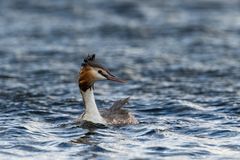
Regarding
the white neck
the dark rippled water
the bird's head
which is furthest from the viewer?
the white neck

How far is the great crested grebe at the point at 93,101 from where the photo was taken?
15.2m

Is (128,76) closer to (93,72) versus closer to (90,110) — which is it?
(90,110)

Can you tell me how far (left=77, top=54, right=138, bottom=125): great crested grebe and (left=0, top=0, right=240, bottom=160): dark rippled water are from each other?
0.28 meters

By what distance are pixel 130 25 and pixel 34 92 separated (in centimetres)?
895

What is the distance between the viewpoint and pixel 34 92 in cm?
1884

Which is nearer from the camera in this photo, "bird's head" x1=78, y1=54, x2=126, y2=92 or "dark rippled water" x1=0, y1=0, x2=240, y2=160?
"dark rippled water" x1=0, y1=0, x2=240, y2=160

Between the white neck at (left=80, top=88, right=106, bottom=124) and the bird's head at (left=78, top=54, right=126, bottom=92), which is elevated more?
the bird's head at (left=78, top=54, right=126, bottom=92)

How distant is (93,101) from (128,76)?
5430 mm

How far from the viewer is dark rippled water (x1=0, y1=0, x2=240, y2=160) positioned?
1409cm

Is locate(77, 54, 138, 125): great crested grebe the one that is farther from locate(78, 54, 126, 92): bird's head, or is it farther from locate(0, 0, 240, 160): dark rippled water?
locate(0, 0, 240, 160): dark rippled water

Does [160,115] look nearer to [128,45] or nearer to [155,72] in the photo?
[155,72]

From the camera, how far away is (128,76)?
20.9m

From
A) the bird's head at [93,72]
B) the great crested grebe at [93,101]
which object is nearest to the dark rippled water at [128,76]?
the great crested grebe at [93,101]

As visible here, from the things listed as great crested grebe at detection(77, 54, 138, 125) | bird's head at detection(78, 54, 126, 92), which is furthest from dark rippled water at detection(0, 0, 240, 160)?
bird's head at detection(78, 54, 126, 92)
